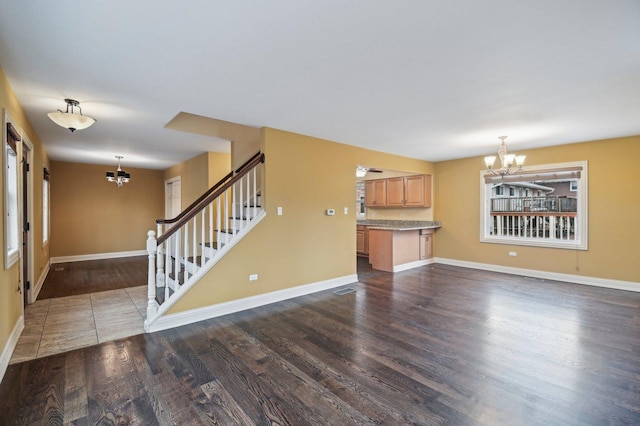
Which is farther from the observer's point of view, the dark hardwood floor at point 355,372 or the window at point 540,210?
the window at point 540,210

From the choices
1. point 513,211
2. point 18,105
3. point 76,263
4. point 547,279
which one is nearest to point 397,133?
point 513,211

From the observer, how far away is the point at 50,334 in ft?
10.2

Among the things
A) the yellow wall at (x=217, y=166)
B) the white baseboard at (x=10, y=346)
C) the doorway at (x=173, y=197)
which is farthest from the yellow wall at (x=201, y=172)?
the white baseboard at (x=10, y=346)

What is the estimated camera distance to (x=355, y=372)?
2.41m

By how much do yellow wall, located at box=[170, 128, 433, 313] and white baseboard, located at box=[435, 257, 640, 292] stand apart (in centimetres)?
304

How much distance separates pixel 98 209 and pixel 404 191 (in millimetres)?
8073

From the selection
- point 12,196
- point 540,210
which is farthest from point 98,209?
point 540,210

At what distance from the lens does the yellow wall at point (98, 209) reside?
24.0 feet

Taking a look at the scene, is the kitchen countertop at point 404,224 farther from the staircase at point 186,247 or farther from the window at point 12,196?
the window at point 12,196

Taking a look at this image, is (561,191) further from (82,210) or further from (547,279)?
(82,210)

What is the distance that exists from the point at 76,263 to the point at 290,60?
25.8 ft

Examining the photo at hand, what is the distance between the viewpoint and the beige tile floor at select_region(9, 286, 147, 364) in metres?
2.87

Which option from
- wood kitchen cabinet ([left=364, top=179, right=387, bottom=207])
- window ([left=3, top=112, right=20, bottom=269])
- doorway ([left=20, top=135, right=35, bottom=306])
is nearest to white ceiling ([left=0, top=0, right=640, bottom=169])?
window ([left=3, top=112, right=20, bottom=269])

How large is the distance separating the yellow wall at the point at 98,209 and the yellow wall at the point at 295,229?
19.4 feet
